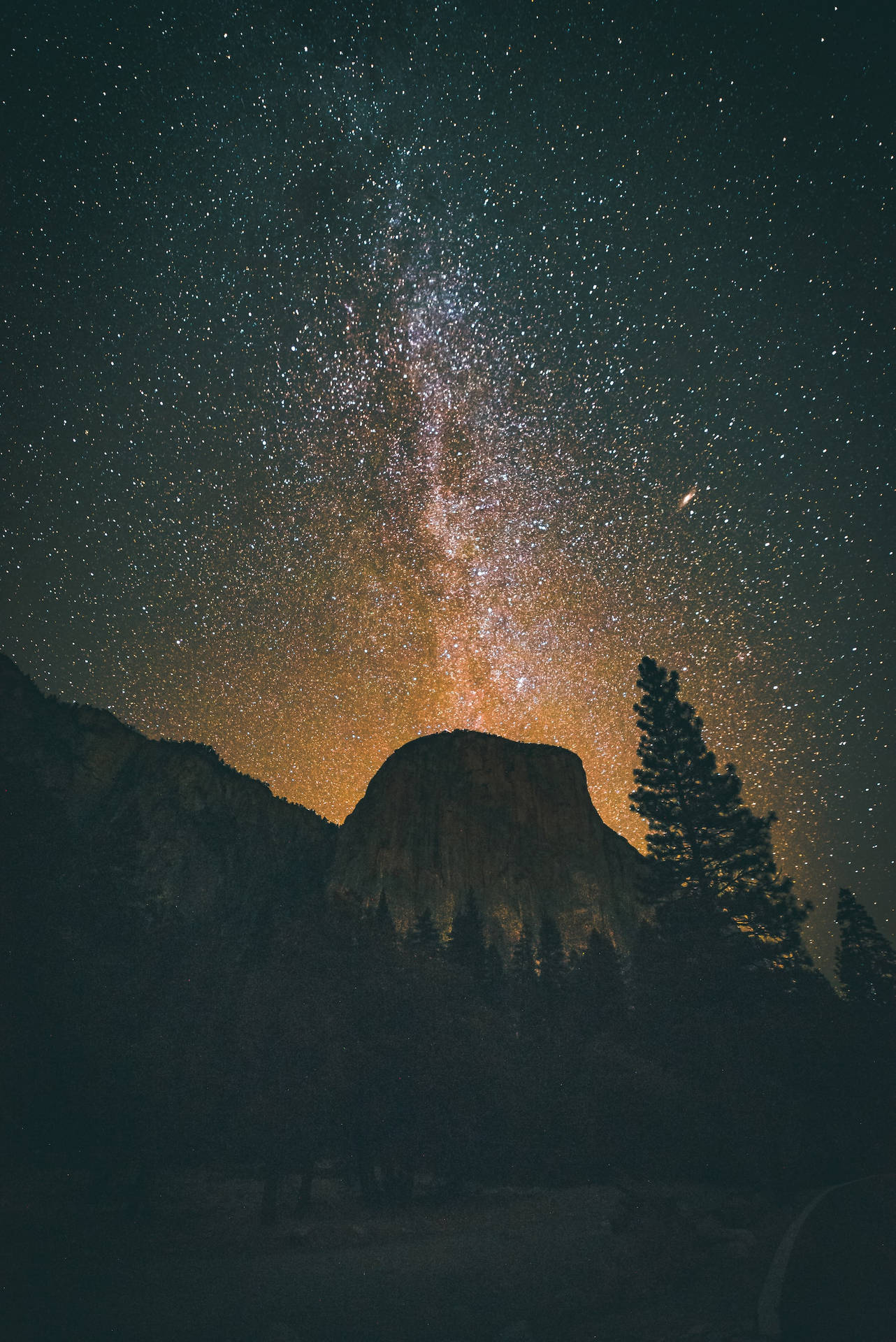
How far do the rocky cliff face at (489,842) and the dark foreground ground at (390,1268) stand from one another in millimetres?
47716

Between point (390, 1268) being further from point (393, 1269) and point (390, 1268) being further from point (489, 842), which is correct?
point (489, 842)

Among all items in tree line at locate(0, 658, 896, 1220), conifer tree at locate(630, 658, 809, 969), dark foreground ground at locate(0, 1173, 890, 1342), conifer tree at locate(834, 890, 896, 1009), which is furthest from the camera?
conifer tree at locate(834, 890, 896, 1009)

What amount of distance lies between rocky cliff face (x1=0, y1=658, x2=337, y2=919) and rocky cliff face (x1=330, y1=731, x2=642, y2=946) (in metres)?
7.94

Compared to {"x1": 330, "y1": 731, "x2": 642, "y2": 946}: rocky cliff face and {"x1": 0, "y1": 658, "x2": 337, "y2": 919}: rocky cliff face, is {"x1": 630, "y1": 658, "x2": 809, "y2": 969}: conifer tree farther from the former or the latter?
{"x1": 330, "y1": 731, "x2": 642, "y2": 946}: rocky cliff face

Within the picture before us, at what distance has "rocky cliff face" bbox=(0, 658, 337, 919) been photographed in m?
51.0

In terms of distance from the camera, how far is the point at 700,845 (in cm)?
2041

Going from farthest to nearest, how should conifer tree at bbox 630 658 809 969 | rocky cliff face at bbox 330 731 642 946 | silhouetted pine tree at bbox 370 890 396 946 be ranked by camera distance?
rocky cliff face at bbox 330 731 642 946
silhouetted pine tree at bbox 370 890 396 946
conifer tree at bbox 630 658 809 969

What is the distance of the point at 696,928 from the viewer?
58.9 feet

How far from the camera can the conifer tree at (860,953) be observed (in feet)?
115

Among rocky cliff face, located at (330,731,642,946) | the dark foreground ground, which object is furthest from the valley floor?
rocky cliff face, located at (330,731,642,946)

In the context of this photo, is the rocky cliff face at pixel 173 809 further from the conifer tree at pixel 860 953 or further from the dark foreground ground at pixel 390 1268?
the conifer tree at pixel 860 953

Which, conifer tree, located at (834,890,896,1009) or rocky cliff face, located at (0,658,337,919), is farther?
rocky cliff face, located at (0,658,337,919)

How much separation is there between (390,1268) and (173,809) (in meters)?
61.8

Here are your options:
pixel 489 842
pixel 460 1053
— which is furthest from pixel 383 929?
pixel 489 842
